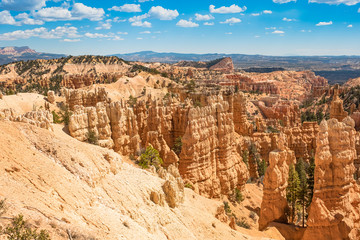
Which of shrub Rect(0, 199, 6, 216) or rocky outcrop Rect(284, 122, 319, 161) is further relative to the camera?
rocky outcrop Rect(284, 122, 319, 161)

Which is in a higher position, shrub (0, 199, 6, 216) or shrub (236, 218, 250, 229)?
shrub (0, 199, 6, 216)

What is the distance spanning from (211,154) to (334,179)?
33.8 feet

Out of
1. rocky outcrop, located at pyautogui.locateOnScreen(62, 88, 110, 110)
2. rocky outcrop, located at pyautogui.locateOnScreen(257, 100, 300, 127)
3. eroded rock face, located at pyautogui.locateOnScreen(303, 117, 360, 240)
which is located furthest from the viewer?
rocky outcrop, located at pyautogui.locateOnScreen(257, 100, 300, 127)

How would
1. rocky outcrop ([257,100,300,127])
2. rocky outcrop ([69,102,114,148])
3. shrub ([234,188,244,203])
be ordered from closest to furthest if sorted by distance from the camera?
rocky outcrop ([69,102,114,148]) < shrub ([234,188,244,203]) < rocky outcrop ([257,100,300,127])

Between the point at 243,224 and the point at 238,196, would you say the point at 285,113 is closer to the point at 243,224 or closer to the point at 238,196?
the point at 238,196

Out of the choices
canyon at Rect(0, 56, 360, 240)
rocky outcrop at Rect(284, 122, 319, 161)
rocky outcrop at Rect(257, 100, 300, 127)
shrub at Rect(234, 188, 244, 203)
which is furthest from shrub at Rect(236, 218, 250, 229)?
rocky outcrop at Rect(257, 100, 300, 127)

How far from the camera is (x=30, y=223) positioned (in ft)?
22.1

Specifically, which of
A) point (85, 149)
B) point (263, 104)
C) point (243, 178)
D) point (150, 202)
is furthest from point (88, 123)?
point (263, 104)

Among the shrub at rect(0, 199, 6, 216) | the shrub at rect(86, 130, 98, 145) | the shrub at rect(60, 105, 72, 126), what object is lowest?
the shrub at rect(86, 130, 98, 145)

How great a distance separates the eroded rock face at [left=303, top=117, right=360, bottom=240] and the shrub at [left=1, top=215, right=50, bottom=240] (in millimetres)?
19055

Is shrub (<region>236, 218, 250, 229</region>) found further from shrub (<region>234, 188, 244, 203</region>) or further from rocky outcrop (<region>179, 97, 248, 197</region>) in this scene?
shrub (<region>234, 188, 244, 203</region>)

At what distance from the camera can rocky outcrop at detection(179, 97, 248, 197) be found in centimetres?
2547

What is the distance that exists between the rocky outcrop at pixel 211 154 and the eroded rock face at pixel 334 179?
28.0 ft

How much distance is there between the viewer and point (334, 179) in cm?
2123
